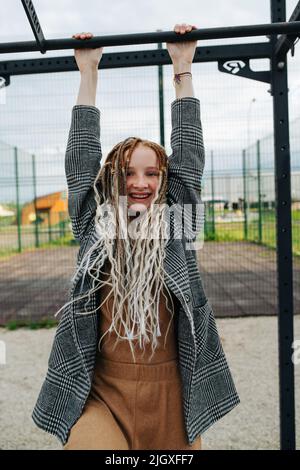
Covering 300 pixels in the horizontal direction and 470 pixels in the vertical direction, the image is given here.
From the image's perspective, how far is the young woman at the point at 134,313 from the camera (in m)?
1.41

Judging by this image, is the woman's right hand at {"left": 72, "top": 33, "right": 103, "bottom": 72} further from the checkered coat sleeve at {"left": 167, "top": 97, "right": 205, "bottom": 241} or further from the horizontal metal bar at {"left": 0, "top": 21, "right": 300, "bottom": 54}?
the checkered coat sleeve at {"left": 167, "top": 97, "right": 205, "bottom": 241}

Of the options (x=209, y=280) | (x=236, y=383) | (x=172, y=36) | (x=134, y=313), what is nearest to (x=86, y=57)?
(x=172, y=36)

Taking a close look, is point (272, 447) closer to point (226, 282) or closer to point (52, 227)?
point (226, 282)

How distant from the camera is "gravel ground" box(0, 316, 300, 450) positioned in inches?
107

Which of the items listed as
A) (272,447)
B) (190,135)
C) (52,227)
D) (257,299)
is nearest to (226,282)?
(257,299)

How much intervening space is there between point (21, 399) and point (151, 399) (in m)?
2.26

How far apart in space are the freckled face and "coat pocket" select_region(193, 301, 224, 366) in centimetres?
38

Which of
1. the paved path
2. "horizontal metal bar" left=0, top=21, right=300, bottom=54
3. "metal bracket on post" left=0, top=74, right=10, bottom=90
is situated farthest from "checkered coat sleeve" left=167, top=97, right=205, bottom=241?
the paved path

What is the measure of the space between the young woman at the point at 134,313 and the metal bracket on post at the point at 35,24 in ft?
0.85

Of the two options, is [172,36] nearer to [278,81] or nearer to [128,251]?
[278,81]

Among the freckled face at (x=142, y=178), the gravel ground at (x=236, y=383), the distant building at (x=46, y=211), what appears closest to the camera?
the freckled face at (x=142, y=178)

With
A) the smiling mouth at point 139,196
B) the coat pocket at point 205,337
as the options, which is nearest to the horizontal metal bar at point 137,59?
the smiling mouth at point 139,196

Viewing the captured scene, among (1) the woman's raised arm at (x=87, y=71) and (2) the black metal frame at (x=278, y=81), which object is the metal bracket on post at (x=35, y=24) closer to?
(1) the woman's raised arm at (x=87, y=71)

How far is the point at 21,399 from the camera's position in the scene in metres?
3.37
